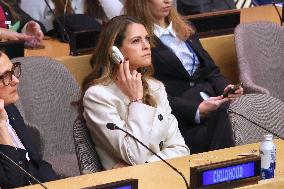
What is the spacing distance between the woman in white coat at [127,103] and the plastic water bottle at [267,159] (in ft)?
2.18

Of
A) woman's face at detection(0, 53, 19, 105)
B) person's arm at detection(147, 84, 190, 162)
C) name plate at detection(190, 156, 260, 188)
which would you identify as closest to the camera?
name plate at detection(190, 156, 260, 188)

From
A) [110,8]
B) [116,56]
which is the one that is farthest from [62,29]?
[116,56]

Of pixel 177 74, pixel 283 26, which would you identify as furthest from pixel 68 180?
pixel 283 26

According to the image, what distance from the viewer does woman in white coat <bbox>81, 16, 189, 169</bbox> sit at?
356 cm

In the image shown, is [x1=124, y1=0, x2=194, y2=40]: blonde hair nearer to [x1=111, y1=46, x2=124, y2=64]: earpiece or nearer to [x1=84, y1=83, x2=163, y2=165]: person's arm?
[x1=111, y1=46, x2=124, y2=64]: earpiece

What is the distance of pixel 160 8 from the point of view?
4.46m

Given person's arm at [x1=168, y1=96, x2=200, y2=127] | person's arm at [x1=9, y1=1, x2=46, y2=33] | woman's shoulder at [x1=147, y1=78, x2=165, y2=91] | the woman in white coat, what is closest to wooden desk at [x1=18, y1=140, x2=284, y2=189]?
the woman in white coat

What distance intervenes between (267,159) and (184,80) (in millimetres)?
1579

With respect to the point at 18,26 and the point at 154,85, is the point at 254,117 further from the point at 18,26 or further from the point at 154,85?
the point at 18,26

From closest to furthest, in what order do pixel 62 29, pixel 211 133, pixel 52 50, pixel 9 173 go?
pixel 9 173, pixel 211 133, pixel 52 50, pixel 62 29

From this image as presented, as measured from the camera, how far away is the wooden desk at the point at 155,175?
2889 millimetres

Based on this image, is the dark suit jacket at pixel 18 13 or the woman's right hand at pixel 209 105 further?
the dark suit jacket at pixel 18 13

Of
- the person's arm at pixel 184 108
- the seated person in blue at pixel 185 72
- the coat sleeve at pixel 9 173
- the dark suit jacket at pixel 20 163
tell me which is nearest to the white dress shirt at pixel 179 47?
the seated person in blue at pixel 185 72

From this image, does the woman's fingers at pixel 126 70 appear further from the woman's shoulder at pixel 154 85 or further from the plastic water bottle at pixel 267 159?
the plastic water bottle at pixel 267 159
